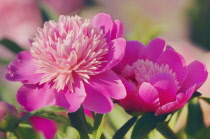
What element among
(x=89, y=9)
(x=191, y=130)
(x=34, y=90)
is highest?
(x=34, y=90)

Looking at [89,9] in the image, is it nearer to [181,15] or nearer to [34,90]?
[181,15]

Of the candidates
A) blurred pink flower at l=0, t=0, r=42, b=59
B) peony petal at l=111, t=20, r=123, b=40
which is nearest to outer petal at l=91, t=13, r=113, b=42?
peony petal at l=111, t=20, r=123, b=40

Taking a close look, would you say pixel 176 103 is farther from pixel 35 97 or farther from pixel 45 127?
pixel 45 127

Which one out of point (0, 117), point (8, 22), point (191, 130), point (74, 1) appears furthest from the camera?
point (74, 1)

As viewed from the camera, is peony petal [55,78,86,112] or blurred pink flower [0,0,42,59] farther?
blurred pink flower [0,0,42,59]

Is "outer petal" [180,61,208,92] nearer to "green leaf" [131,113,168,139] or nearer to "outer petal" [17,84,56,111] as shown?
"green leaf" [131,113,168,139]

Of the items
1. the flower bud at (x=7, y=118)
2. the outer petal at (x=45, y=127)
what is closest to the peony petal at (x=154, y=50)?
the flower bud at (x=7, y=118)

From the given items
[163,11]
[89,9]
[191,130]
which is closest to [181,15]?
[163,11]

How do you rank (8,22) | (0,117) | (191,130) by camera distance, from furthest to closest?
(8,22)
(191,130)
(0,117)

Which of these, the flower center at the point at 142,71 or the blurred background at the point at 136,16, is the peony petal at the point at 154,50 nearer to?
the flower center at the point at 142,71
